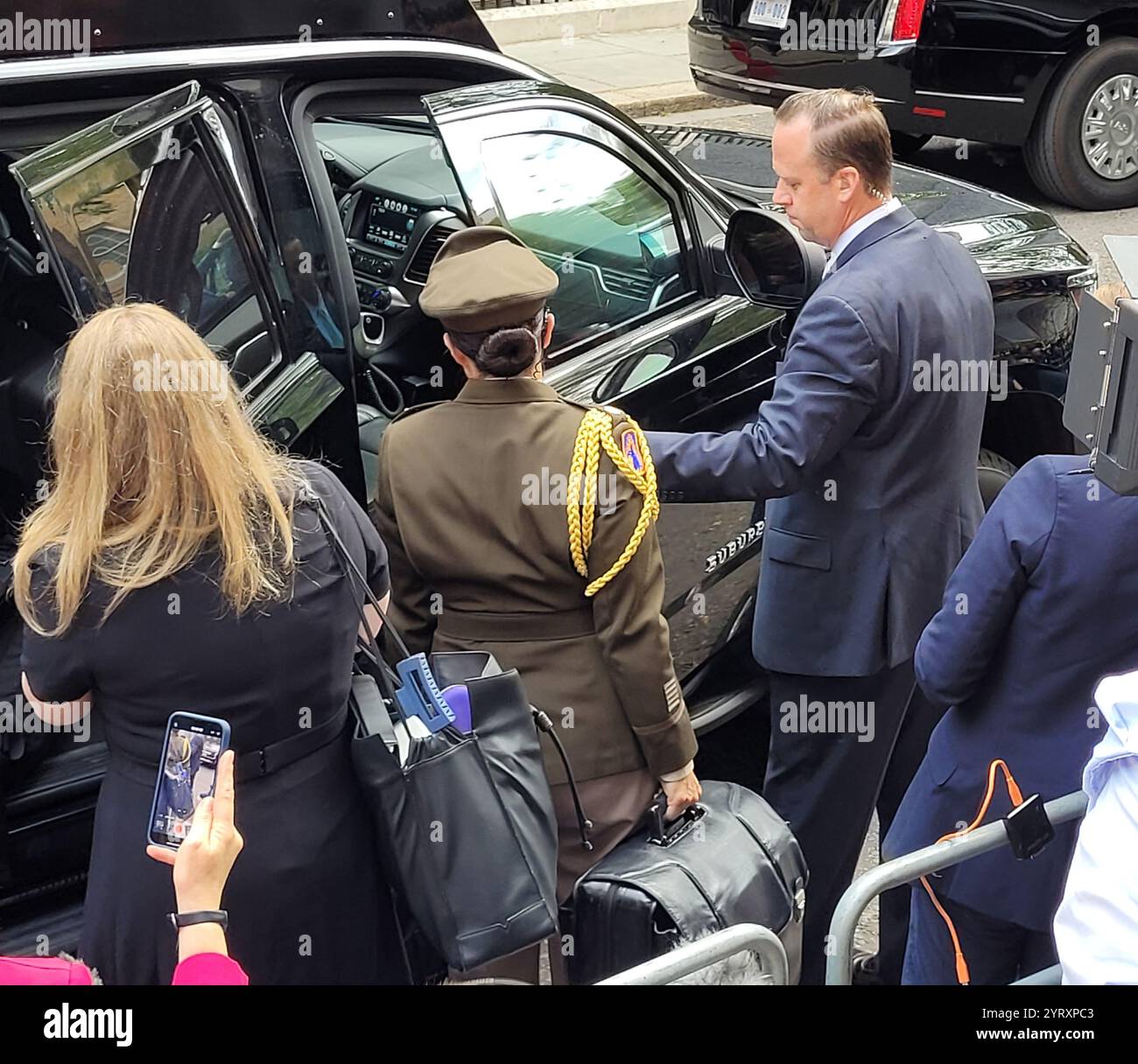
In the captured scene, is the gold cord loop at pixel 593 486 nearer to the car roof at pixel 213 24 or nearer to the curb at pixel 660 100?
the car roof at pixel 213 24

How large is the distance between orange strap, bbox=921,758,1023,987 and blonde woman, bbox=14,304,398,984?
1.01 meters

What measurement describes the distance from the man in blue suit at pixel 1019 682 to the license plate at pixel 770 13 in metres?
6.45

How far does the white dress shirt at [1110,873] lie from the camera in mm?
1620

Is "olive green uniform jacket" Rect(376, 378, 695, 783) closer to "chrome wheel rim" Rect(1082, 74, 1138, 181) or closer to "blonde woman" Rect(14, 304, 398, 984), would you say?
"blonde woman" Rect(14, 304, 398, 984)

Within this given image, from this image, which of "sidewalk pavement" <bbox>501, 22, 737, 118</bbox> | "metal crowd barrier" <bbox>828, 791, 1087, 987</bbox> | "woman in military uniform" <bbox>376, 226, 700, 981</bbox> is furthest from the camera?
"sidewalk pavement" <bbox>501, 22, 737, 118</bbox>

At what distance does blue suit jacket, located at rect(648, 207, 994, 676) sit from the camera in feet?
10.0

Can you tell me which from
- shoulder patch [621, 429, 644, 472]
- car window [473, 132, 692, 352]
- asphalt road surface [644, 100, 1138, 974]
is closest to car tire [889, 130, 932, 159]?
A: asphalt road surface [644, 100, 1138, 974]

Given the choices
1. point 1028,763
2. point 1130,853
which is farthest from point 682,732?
point 1130,853

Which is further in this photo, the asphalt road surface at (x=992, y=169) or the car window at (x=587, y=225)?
the asphalt road surface at (x=992, y=169)

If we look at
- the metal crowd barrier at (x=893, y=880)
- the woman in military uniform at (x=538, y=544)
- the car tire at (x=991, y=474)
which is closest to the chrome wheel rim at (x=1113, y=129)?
the car tire at (x=991, y=474)

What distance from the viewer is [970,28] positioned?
26.1 ft

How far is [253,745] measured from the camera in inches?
91.8
